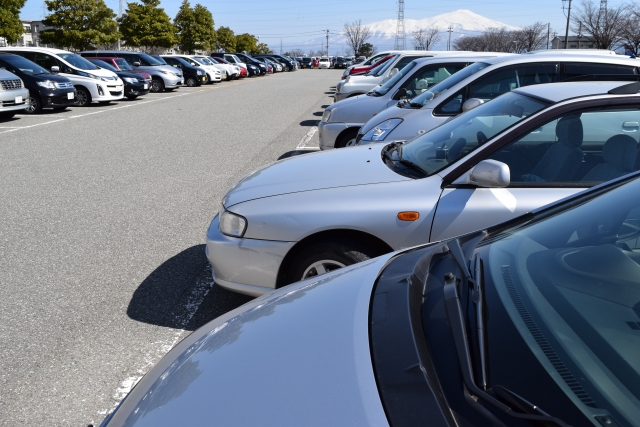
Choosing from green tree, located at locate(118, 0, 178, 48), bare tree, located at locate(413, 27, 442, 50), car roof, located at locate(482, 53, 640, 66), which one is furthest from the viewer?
bare tree, located at locate(413, 27, 442, 50)

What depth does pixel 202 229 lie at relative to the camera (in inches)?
245

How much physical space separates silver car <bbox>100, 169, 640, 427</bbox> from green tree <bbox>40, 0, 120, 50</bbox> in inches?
1747

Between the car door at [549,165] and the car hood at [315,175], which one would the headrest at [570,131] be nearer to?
the car door at [549,165]

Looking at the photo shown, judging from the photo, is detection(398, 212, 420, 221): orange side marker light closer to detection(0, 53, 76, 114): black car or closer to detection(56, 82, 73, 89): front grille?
detection(0, 53, 76, 114): black car

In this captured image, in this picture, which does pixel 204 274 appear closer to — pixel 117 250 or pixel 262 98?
pixel 117 250

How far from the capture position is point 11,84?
1548 cm

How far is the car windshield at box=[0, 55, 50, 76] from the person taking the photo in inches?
670

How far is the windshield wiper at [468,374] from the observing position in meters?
1.42

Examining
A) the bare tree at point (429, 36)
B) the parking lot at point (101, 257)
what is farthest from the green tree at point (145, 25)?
the bare tree at point (429, 36)

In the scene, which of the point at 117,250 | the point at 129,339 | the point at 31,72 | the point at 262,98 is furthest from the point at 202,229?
the point at 262,98

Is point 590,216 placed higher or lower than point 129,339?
higher

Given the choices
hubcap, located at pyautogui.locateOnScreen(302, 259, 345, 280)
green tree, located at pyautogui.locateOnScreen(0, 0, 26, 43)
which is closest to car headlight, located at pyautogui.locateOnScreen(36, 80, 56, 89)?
hubcap, located at pyautogui.locateOnScreen(302, 259, 345, 280)

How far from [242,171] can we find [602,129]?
5979 millimetres

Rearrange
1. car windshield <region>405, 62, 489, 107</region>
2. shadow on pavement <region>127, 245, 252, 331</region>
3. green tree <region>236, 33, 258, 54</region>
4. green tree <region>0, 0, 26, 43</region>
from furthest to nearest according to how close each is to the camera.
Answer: green tree <region>236, 33, 258, 54</region>
green tree <region>0, 0, 26, 43</region>
car windshield <region>405, 62, 489, 107</region>
shadow on pavement <region>127, 245, 252, 331</region>
